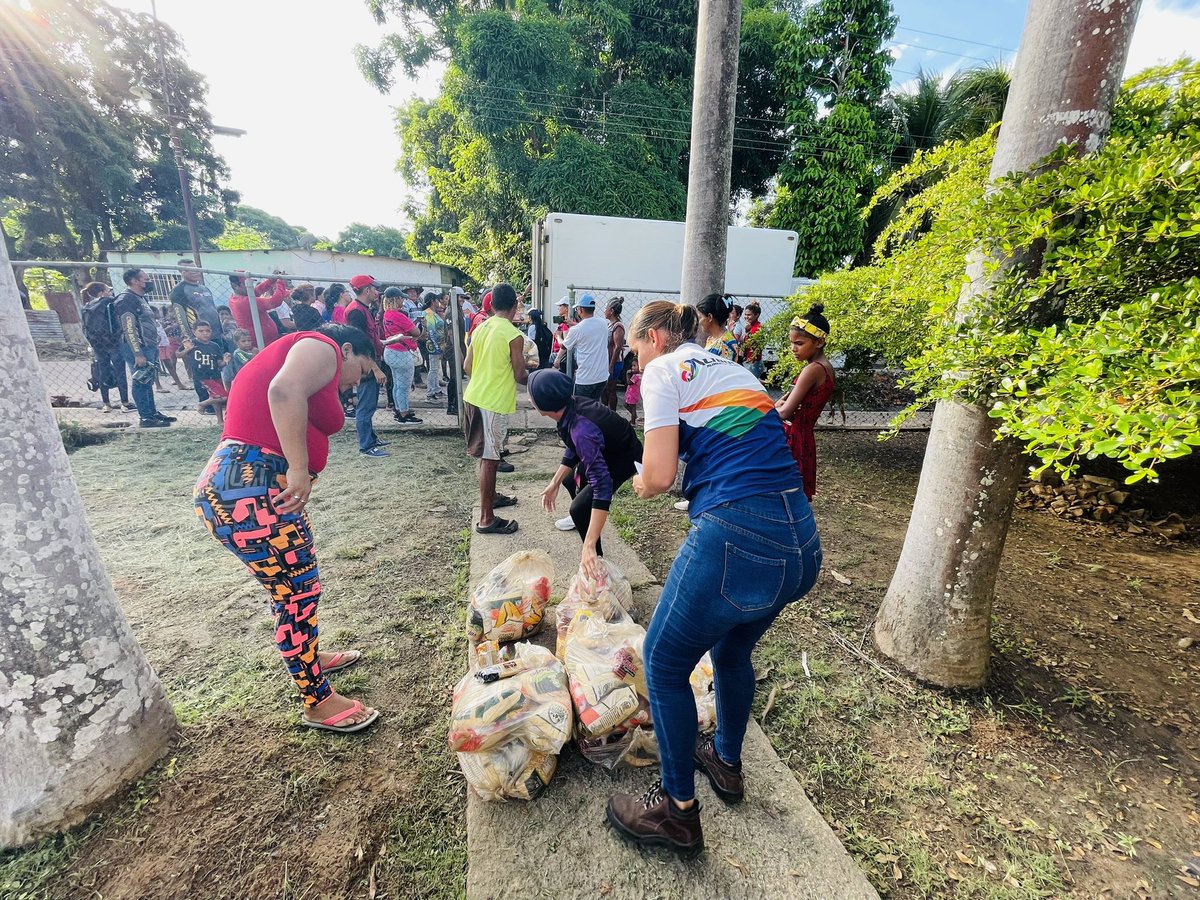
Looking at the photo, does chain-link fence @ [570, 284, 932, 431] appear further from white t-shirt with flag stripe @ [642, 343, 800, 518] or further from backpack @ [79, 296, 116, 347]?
backpack @ [79, 296, 116, 347]

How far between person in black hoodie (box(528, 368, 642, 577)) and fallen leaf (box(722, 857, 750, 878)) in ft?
4.16

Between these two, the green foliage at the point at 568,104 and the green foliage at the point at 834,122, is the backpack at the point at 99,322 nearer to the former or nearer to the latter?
the green foliage at the point at 568,104

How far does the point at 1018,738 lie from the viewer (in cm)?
227

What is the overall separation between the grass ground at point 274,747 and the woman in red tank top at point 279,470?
453 mm

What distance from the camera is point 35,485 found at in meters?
1.73

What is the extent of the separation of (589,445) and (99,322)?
25.6 feet

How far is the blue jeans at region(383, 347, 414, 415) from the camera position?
726 centimetres

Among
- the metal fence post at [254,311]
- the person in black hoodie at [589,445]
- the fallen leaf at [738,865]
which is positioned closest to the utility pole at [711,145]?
the person in black hoodie at [589,445]

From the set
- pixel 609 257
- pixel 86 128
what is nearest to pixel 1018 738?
pixel 609 257

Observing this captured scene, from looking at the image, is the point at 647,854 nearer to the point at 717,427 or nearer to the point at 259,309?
the point at 717,427

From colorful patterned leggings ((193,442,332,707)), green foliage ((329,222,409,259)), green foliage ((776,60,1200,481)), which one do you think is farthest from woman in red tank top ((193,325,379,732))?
green foliage ((329,222,409,259))

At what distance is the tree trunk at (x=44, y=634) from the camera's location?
169 centimetres

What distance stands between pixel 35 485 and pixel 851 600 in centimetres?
395

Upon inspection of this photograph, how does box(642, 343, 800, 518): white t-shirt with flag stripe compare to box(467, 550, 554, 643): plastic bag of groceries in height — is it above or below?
above
